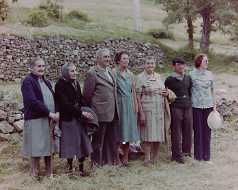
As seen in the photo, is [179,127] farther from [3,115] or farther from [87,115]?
[3,115]

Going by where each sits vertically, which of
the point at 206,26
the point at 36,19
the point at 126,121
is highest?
the point at 36,19

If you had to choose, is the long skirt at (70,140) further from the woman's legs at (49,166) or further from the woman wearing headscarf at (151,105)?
the woman wearing headscarf at (151,105)

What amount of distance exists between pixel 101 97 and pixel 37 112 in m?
0.92

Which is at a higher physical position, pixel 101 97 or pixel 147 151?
pixel 101 97

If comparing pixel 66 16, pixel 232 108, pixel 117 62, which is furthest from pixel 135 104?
pixel 66 16

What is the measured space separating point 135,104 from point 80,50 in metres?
7.23

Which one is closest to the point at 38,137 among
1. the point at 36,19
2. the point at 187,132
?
the point at 187,132

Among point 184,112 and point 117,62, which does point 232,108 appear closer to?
point 184,112

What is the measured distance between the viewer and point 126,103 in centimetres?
679

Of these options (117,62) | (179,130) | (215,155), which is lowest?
(215,155)

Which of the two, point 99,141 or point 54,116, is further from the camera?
point 99,141

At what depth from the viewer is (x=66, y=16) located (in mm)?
18000

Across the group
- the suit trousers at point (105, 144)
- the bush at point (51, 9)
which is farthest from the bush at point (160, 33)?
the suit trousers at point (105, 144)

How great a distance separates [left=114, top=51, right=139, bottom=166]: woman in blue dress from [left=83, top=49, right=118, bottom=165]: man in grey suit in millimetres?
125
